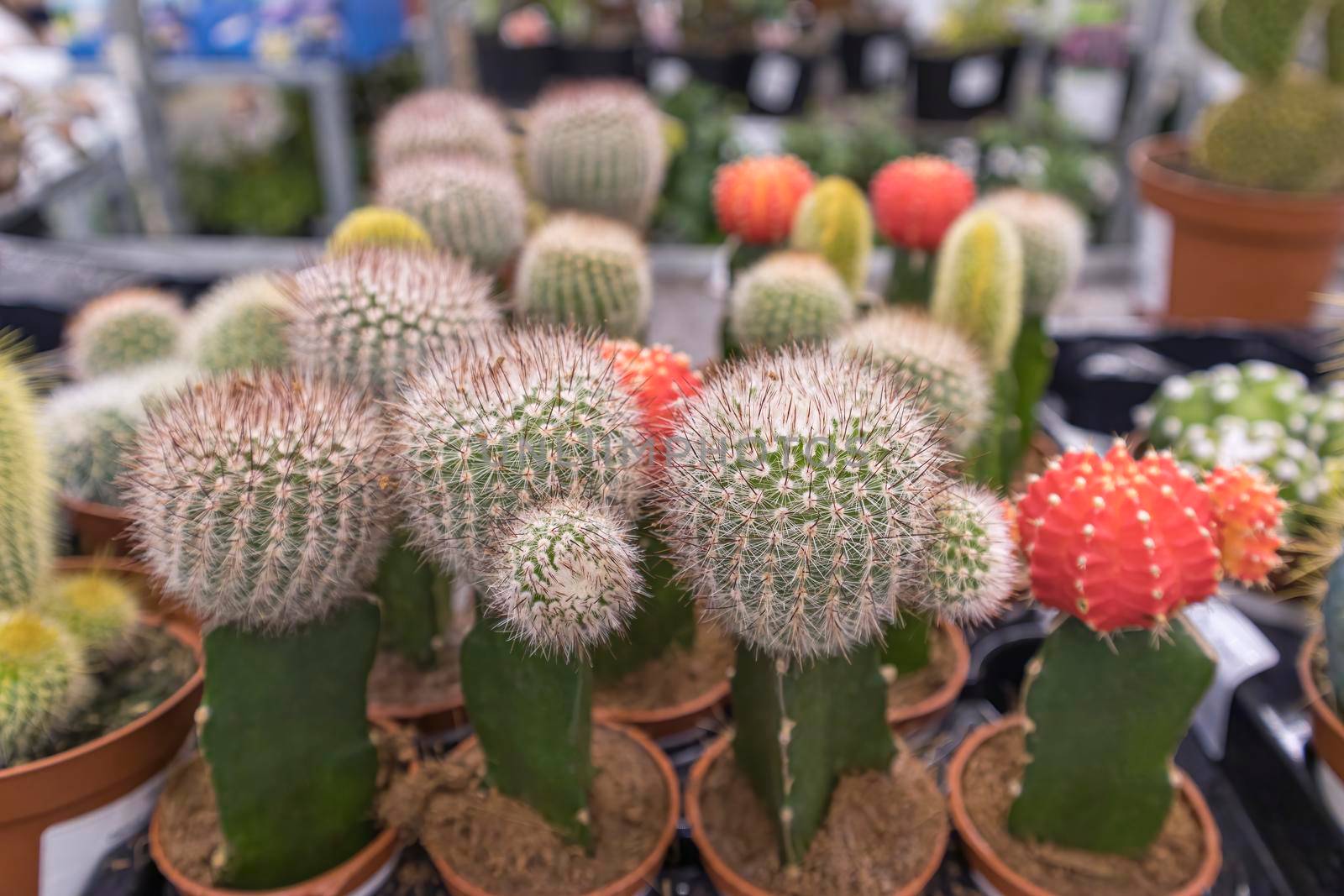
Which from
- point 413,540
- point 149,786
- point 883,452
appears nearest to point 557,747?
point 413,540

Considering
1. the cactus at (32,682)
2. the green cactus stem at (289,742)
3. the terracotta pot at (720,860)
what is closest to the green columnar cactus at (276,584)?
the green cactus stem at (289,742)

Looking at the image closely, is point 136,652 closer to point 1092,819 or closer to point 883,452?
point 883,452

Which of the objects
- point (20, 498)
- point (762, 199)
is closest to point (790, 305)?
point (762, 199)

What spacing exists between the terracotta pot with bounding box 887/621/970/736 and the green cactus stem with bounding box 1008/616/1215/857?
213mm

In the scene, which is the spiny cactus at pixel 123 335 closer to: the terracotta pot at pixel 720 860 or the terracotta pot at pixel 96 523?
the terracotta pot at pixel 96 523

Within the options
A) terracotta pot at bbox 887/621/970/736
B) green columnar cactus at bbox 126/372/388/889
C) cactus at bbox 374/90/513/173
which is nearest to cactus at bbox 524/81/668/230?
cactus at bbox 374/90/513/173

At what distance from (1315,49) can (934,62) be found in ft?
5.19

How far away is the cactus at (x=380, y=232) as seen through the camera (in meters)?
1.32

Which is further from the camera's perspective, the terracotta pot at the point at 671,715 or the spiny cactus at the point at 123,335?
the spiny cactus at the point at 123,335

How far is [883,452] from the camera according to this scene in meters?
0.81

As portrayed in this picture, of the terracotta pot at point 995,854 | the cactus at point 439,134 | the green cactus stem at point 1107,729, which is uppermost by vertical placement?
the cactus at point 439,134

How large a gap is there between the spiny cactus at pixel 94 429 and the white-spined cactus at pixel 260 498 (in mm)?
579

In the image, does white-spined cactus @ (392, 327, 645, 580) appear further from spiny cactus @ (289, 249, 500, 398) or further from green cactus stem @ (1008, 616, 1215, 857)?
green cactus stem @ (1008, 616, 1215, 857)

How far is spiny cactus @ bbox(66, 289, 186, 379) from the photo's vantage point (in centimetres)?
170
